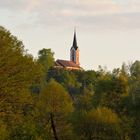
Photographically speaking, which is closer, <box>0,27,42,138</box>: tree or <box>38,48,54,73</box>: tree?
<box>0,27,42,138</box>: tree

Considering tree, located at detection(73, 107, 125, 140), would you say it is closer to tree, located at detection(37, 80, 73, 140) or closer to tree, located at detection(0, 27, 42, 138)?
tree, located at detection(37, 80, 73, 140)

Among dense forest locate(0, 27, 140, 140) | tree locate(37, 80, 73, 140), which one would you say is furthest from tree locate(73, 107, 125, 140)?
tree locate(37, 80, 73, 140)

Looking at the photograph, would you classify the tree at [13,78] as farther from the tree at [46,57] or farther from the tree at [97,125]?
the tree at [46,57]

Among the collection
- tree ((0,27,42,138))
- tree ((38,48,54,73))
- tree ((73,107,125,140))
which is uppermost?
tree ((38,48,54,73))

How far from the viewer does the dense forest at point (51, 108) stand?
193 feet

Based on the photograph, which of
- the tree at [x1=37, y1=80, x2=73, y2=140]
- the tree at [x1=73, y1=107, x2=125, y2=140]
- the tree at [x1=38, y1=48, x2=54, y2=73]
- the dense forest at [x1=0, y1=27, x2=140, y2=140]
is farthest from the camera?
the tree at [x1=38, y1=48, x2=54, y2=73]

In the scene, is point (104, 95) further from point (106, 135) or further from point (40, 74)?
point (40, 74)

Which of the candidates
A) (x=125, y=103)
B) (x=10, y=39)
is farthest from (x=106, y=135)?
(x=10, y=39)

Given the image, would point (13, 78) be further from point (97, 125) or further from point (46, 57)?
point (46, 57)

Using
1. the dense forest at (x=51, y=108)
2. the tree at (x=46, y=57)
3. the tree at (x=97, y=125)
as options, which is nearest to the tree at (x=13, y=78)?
the dense forest at (x=51, y=108)

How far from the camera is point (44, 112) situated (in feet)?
268

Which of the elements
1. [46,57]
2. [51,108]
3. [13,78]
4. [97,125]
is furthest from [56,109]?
[46,57]

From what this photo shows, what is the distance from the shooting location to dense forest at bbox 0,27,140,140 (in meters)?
59.0

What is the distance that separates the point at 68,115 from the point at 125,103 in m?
6.99
